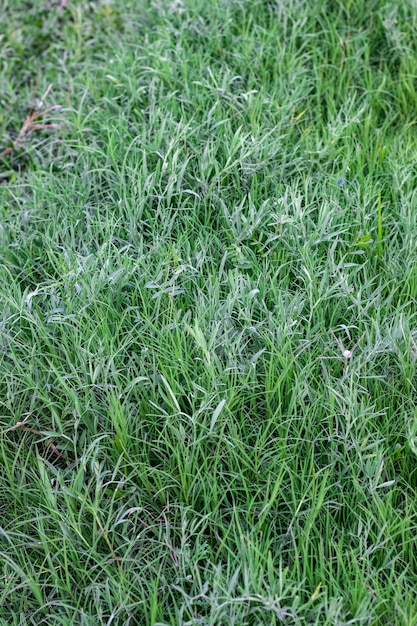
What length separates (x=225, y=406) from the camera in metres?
2.24

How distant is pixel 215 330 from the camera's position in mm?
2355

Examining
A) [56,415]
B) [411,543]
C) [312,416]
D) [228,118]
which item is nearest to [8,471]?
[56,415]

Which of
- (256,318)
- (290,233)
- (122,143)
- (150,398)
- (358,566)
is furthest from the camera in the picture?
(122,143)

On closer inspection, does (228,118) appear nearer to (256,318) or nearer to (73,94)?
(73,94)

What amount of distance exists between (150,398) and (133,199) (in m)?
0.93

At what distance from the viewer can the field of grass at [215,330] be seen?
80.0 inches

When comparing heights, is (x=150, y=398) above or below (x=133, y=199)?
below

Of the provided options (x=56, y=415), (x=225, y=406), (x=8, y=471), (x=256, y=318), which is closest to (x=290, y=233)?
(x=256, y=318)

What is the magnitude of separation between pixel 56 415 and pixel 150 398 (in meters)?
0.29

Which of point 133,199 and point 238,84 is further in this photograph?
point 238,84

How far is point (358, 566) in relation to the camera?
2.01 metres

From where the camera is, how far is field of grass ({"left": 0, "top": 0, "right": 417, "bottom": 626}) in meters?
2.03

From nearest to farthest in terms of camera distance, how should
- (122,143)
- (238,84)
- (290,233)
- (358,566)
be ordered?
(358,566) < (290,233) < (122,143) < (238,84)

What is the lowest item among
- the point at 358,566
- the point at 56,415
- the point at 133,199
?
the point at 358,566
